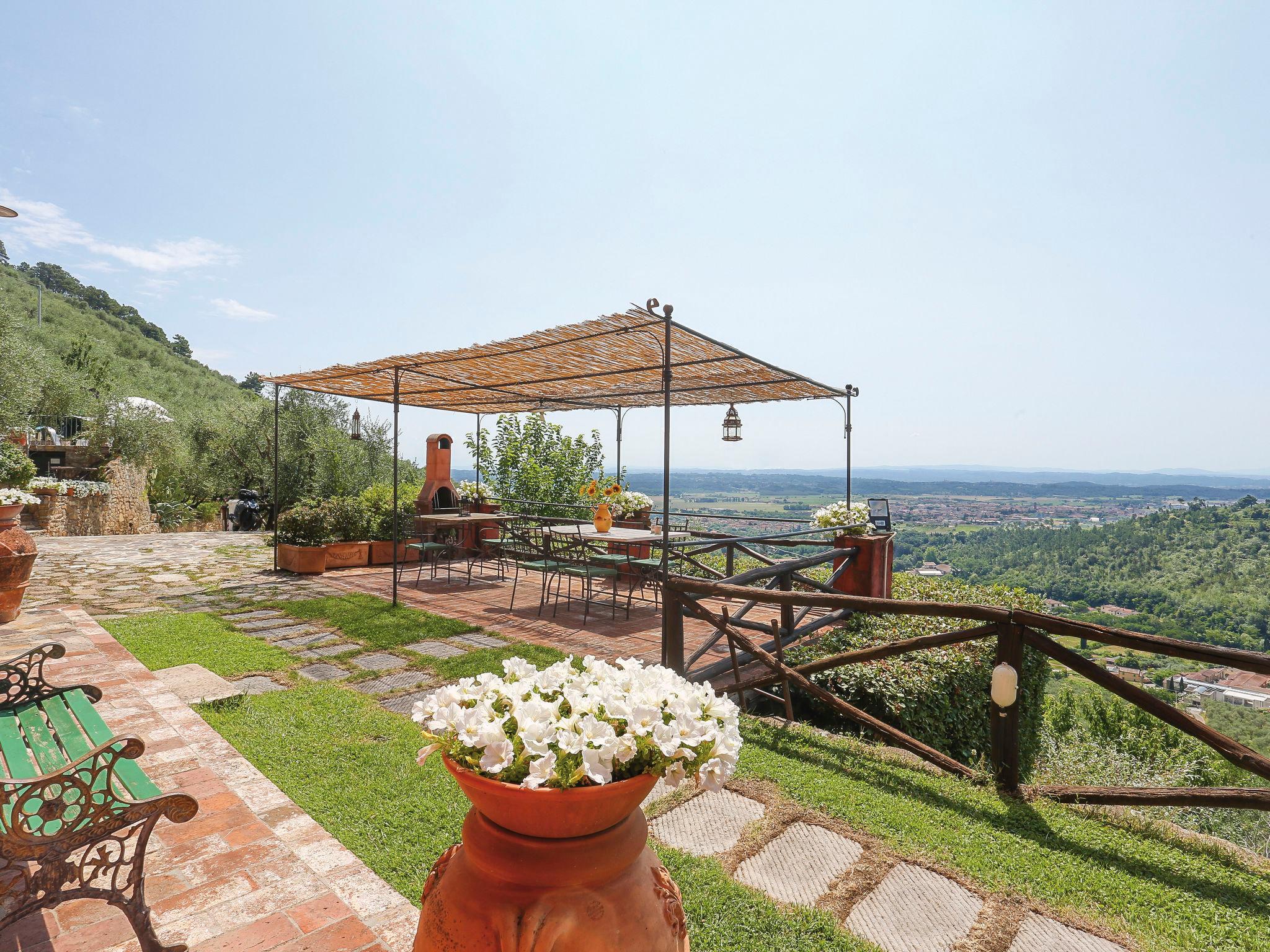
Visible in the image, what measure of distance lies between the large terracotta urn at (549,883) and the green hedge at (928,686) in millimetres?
2999

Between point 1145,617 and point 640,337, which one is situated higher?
point 640,337

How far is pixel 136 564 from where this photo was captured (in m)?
9.53

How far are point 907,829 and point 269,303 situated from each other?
19.2 meters

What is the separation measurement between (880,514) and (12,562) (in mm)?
8256

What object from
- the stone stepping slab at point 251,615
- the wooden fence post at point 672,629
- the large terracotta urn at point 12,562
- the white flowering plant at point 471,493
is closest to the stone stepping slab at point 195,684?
the stone stepping slab at point 251,615

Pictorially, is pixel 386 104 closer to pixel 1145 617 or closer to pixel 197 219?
pixel 197 219

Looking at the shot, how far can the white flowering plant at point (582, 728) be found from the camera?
3.46ft

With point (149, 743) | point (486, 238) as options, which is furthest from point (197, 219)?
point (149, 743)

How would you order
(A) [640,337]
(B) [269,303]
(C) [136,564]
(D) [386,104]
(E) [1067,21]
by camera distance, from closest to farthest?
(A) [640,337] → (E) [1067,21] → (D) [386,104] → (C) [136,564] → (B) [269,303]

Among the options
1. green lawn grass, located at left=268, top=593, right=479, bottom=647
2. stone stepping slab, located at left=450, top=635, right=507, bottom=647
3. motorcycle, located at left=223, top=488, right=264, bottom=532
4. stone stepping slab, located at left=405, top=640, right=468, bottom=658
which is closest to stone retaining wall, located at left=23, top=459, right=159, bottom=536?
motorcycle, located at left=223, top=488, right=264, bottom=532

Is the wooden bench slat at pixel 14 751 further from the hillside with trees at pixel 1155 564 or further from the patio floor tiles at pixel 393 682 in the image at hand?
the hillside with trees at pixel 1155 564

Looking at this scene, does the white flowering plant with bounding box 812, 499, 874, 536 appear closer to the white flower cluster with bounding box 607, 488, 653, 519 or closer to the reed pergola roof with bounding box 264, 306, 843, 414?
the reed pergola roof with bounding box 264, 306, 843, 414

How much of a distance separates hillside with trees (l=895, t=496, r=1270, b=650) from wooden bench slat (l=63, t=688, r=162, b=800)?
36.9 ft

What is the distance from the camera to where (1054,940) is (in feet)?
6.13
